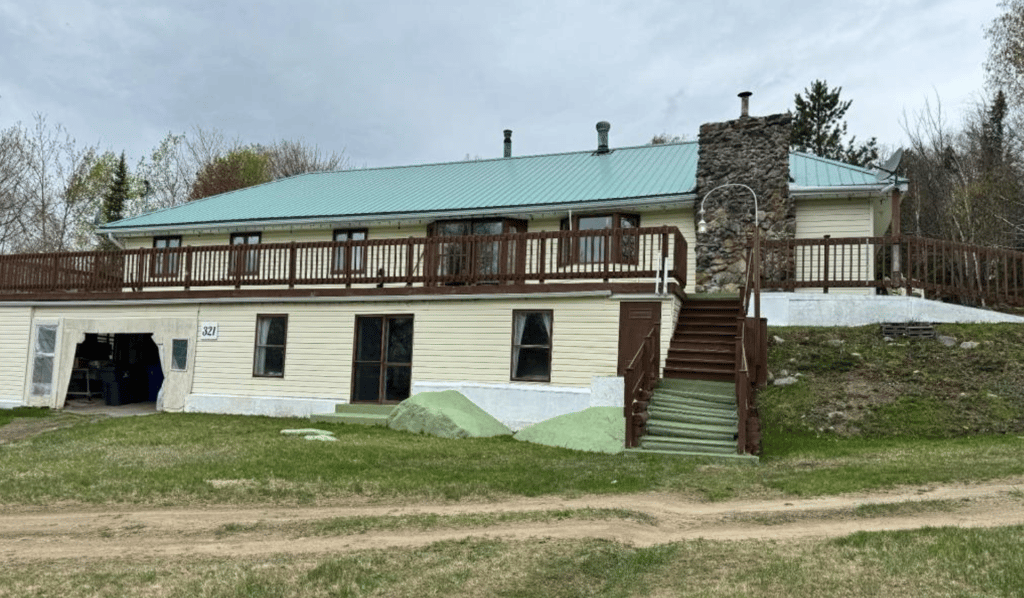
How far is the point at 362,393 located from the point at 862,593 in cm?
1318

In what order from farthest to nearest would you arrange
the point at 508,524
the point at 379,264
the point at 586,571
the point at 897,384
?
the point at 379,264, the point at 897,384, the point at 508,524, the point at 586,571

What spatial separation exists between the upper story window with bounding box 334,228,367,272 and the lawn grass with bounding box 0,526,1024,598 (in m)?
11.3

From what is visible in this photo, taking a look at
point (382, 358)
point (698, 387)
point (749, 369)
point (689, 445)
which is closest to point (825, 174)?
point (749, 369)

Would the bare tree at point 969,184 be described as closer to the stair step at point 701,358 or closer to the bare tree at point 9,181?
the stair step at point 701,358

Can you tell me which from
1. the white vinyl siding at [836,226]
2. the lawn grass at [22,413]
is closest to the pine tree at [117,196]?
the lawn grass at [22,413]

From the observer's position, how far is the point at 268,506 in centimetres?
846

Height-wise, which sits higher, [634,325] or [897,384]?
[634,325]

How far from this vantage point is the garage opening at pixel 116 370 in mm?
21016

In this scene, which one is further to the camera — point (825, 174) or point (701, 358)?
point (825, 174)

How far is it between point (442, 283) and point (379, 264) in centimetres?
218

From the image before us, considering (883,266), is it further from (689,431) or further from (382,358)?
(382,358)

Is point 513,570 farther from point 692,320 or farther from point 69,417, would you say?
point 69,417

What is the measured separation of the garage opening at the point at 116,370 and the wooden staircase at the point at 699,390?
1410cm

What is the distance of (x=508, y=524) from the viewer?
7.51 m
